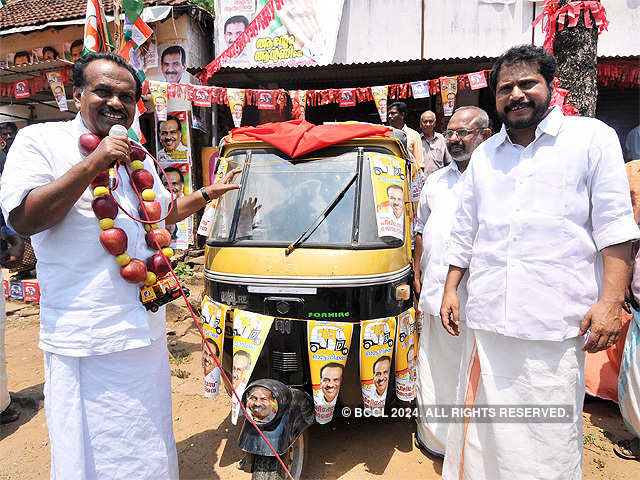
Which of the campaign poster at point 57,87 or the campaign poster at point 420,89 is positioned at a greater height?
the campaign poster at point 57,87

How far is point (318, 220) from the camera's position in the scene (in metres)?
2.71

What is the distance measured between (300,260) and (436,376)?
126 centimetres

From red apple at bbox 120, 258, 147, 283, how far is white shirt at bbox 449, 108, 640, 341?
→ 161 centimetres

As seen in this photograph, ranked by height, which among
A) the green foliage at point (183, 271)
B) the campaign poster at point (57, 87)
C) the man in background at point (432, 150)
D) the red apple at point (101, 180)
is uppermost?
the campaign poster at point (57, 87)

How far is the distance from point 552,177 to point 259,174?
6.14 ft

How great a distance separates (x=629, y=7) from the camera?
25.6 ft

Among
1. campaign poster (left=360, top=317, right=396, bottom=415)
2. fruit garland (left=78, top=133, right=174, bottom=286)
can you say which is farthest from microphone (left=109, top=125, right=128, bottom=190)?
campaign poster (left=360, top=317, right=396, bottom=415)

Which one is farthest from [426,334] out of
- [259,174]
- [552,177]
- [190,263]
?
[190,263]

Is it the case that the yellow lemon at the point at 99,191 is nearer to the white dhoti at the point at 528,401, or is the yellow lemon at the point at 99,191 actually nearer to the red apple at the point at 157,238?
the red apple at the point at 157,238

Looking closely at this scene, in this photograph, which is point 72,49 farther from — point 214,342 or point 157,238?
point 157,238

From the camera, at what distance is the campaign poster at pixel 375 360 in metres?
2.50

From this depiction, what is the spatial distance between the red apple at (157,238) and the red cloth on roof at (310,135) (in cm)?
114

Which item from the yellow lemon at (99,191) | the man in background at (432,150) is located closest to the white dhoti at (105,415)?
the yellow lemon at (99,191)

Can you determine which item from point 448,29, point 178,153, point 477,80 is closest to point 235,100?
point 178,153
